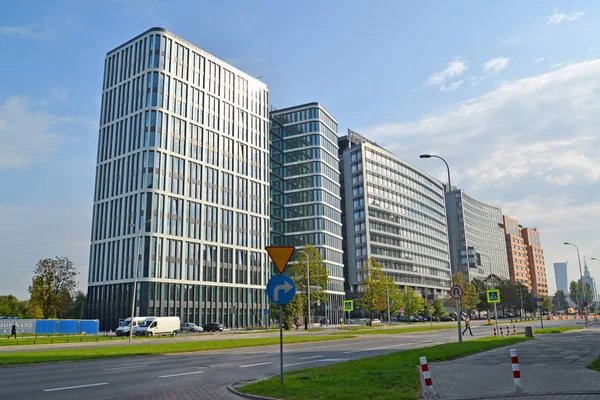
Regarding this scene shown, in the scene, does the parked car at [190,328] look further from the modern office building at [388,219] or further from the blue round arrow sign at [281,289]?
the blue round arrow sign at [281,289]

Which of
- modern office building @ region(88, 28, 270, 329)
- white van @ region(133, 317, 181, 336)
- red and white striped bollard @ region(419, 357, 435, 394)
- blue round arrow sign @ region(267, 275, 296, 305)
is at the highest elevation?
modern office building @ region(88, 28, 270, 329)

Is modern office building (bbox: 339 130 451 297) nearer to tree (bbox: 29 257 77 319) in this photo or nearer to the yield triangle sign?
tree (bbox: 29 257 77 319)

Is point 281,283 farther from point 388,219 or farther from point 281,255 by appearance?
point 388,219

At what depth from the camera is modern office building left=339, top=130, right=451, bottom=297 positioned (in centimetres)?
11888

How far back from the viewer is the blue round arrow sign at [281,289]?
460 inches

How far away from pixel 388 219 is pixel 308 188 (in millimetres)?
27052

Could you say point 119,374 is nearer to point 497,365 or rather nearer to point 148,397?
point 148,397

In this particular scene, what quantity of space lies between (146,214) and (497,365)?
211 feet

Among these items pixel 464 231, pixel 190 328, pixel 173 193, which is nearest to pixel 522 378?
pixel 190 328

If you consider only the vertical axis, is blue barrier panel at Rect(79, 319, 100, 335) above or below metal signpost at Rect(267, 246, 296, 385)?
below

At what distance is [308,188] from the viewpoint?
356 ft

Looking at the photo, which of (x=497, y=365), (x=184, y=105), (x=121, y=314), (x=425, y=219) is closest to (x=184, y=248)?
(x=121, y=314)

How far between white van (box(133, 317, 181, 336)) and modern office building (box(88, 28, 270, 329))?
14.1m

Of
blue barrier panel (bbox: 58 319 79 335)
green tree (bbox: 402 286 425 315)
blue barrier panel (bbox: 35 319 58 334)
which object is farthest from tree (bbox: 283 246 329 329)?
blue barrier panel (bbox: 35 319 58 334)
